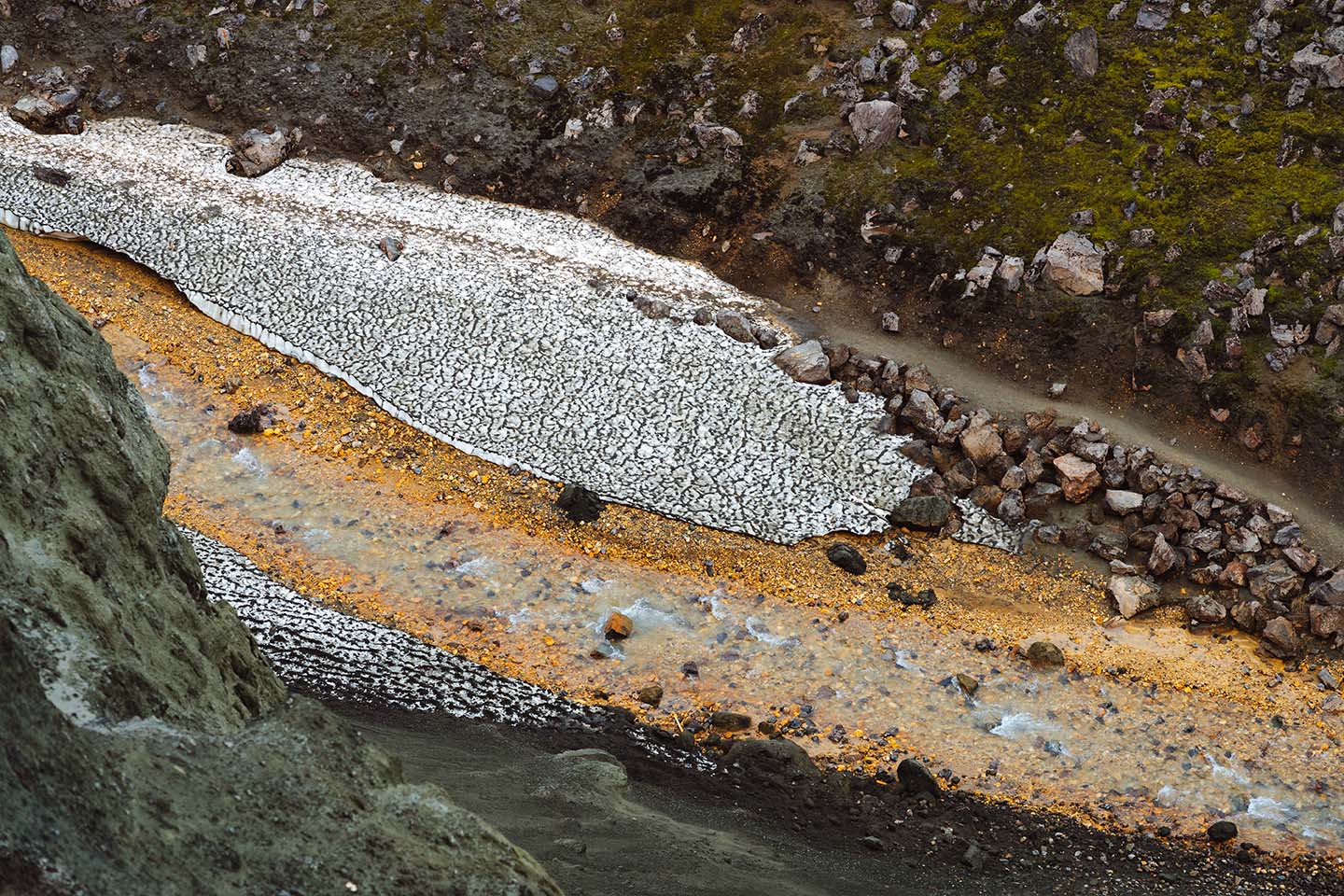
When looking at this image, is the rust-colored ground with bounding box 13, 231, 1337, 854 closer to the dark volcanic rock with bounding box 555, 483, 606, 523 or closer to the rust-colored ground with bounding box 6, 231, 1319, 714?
the rust-colored ground with bounding box 6, 231, 1319, 714

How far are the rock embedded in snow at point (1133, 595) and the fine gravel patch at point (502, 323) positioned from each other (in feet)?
6.68

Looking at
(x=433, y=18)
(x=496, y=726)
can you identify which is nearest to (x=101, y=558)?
(x=496, y=726)

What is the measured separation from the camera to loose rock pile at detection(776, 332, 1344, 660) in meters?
19.8

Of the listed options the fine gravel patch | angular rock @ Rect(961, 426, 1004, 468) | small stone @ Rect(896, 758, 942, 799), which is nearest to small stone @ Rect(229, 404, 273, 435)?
the fine gravel patch

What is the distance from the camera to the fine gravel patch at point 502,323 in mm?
21734

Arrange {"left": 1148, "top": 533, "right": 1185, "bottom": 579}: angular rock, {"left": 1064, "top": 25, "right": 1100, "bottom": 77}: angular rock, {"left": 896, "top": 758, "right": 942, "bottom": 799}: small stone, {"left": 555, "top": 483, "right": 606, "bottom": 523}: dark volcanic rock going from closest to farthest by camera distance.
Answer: {"left": 896, "top": 758, "right": 942, "bottom": 799}: small stone
{"left": 1148, "top": 533, "right": 1185, "bottom": 579}: angular rock
{"left": 555, "top": 483, "right": 606, "bottom": 523}: dark volcanic rock
{"left": 1064, "top": 25, "right": 1100, "bottom": 77}: angular rock

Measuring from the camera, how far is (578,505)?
2064 centimetres

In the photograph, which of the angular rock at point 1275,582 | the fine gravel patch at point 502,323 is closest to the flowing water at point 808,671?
the fine gravel patch at point 502,323

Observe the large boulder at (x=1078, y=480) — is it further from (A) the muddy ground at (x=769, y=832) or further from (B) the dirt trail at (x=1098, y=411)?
(A) the muddy ground at (x=769, y=832)

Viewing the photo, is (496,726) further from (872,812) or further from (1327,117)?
(1327,117)

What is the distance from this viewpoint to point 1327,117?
24.3 metres

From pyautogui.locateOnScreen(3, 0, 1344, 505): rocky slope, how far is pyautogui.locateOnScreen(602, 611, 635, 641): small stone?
962cm

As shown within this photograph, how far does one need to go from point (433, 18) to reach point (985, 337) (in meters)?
16.5

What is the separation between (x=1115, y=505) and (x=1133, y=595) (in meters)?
1.89
